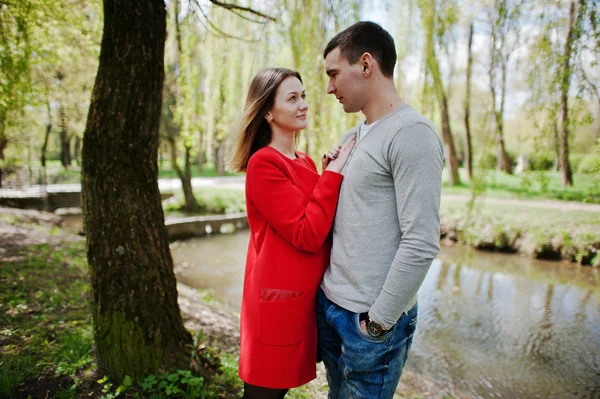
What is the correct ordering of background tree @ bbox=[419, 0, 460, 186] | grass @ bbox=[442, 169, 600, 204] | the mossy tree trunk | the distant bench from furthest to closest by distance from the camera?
the distant bench < background tree @ bbox=[419, 0, 460, 186] < grass @ bbox=[442, 169, 600, 204] < the mossy tree trunk

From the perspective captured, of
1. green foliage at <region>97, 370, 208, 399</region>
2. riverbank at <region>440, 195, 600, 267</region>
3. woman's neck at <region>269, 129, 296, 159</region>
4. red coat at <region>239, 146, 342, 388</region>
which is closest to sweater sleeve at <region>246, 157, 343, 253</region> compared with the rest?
red coat at <region>239, 146, 342, 388</region>

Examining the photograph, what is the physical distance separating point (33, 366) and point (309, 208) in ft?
6.99

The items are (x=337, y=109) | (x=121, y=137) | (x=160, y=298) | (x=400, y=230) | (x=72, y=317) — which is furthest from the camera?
(x=337, y=109)

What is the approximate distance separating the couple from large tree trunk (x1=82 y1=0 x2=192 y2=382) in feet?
2.75

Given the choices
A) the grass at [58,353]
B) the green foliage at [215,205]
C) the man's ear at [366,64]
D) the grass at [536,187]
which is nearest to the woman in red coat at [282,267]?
the man's ear at [366,64]

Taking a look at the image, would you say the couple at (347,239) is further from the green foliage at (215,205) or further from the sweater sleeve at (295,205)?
the green foliage at (215,205)

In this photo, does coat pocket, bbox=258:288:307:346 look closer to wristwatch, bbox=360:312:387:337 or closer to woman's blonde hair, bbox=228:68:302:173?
wristwatch, bbox=360:312:387:337

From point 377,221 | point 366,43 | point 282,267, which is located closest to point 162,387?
point 282,267

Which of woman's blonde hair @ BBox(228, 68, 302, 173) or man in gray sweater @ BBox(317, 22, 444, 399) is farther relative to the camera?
woman's blonde hair @ BBox(228, 68, 302, 173)

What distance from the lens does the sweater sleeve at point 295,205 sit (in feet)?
4.51

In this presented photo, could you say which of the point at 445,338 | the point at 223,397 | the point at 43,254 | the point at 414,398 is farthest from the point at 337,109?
the point at 43,254

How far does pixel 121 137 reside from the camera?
204 cm

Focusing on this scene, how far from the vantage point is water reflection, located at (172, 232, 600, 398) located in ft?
12.1

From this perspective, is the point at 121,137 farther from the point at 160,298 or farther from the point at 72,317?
the point at 72,317
